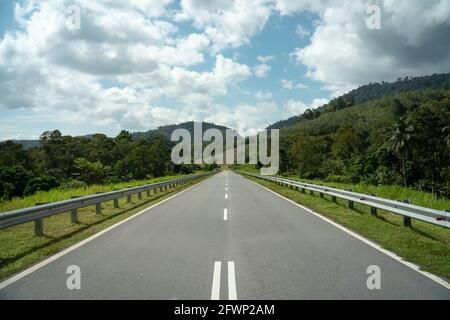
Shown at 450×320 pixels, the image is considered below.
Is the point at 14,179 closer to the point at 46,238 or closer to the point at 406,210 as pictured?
the point at 46,238

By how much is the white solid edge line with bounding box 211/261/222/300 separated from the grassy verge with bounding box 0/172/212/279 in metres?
3.33

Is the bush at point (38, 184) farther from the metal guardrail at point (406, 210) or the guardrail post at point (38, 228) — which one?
the metal guardrail at point (406, 210)

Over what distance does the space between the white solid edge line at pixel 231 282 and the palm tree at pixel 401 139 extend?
61315mm

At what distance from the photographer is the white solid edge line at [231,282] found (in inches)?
187

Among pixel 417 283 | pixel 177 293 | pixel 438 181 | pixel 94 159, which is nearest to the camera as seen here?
pixel 177 293

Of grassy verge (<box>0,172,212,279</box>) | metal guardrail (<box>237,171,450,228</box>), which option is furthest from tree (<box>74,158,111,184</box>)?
metal guardrail (<box>237,171,450,228</box>)

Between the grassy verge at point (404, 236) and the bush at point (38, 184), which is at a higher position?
the grassy verge at point (404, 236)

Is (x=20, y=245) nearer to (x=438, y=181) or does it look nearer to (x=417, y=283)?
(x=417, y=283)

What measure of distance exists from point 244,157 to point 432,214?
134519 millimetres

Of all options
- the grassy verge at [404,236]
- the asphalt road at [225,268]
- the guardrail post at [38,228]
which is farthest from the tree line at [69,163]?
the grassy verge at [404,236]

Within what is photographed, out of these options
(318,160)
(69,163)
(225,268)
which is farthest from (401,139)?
(69,163)

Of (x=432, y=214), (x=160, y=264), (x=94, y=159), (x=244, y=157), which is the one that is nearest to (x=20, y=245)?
(x=160, y=264)

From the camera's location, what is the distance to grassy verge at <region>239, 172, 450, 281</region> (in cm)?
646
